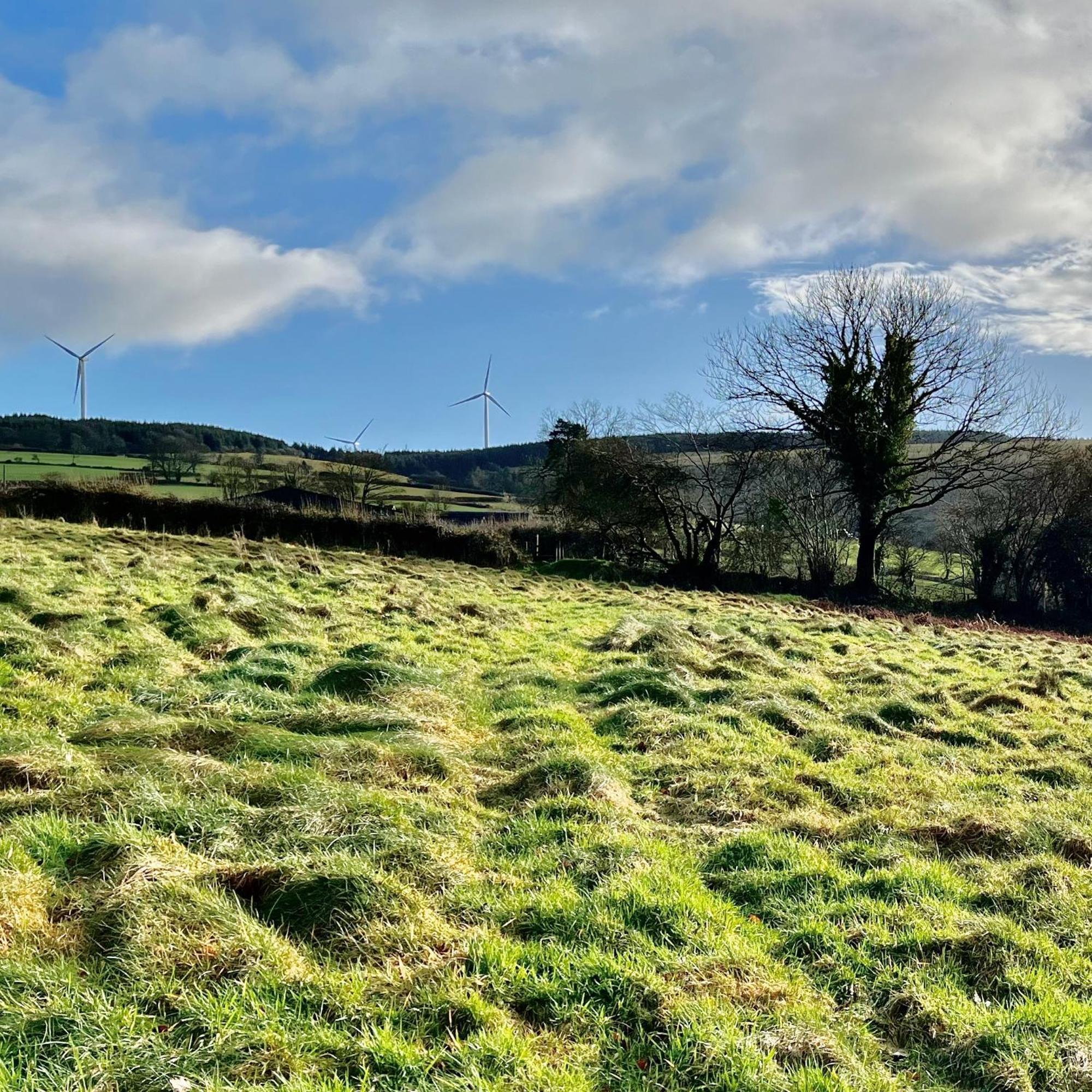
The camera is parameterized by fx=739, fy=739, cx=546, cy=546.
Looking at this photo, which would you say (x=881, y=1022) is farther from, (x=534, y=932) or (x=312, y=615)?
(x=312, y=615)

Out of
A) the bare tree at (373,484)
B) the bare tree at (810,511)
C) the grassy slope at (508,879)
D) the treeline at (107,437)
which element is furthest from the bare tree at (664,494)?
the treeline at (107,437)

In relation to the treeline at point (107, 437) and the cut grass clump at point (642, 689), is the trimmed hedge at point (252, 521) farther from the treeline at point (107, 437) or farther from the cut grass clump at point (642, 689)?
the treeline at point (107, 437)

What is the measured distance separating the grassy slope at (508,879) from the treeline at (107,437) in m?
76.2

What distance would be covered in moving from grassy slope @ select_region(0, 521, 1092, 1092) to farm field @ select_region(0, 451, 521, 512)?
36.7m

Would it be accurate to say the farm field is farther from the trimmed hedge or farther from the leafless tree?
the leafless tree

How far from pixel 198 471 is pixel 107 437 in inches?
1284

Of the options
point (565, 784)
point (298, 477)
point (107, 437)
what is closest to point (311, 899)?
point (565, 784)

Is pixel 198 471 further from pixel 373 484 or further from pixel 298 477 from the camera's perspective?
pixel 373 484

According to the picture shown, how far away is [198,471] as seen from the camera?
6288 centimetres

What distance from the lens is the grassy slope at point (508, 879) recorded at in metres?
3.22

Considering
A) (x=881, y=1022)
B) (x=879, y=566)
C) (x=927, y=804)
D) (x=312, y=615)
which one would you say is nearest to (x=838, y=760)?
(x=927, y=804)

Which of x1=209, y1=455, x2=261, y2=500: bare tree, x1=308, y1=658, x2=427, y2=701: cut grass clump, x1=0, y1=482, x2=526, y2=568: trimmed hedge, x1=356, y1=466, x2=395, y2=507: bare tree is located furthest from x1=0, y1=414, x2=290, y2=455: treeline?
x1=308, y1=658, x2=427, y2=701: cut grass clump

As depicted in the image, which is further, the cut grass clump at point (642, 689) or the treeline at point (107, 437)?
the treeline at point (107, 437)

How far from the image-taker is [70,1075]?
2.79 m
